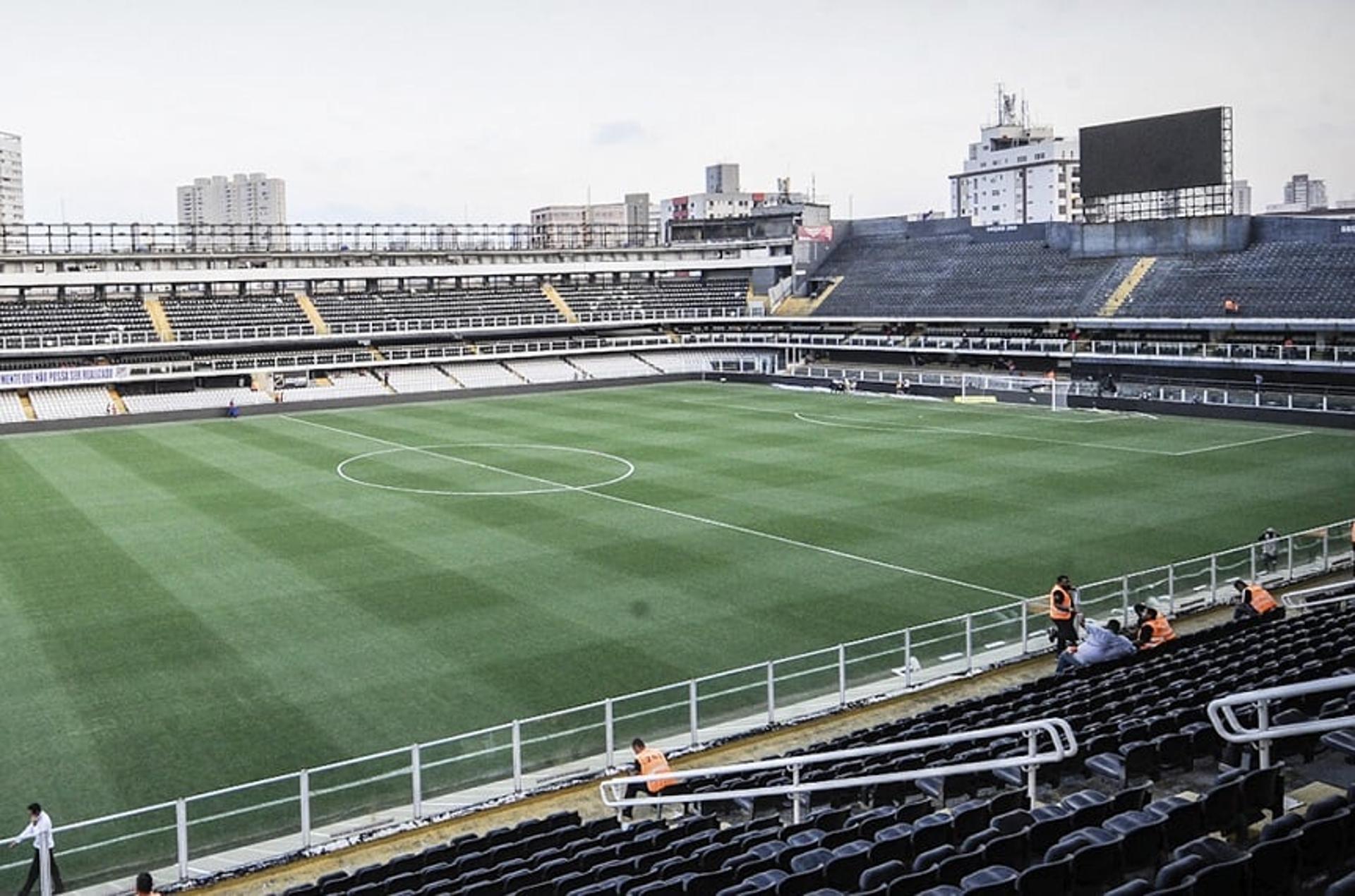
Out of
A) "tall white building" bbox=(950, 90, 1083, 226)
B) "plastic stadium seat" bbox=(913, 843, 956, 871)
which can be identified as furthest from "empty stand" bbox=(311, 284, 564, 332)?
"tall white building" bbox=(950, 90, 1083, 226)

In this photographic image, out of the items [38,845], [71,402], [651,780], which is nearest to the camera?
[38,845]

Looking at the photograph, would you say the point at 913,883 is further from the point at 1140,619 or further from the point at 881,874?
the point at 1140,619

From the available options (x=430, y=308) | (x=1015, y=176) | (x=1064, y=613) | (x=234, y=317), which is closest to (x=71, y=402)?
(x=234, y=317)

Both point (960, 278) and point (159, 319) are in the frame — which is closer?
point (159, 319)

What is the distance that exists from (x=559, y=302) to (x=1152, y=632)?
70046 mm

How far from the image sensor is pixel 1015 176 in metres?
172

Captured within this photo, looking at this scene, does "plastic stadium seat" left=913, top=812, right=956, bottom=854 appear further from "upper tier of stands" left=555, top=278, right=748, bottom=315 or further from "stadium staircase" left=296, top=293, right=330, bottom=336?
"upper tier of stands" left=555, top=278, right=748, bottom=315

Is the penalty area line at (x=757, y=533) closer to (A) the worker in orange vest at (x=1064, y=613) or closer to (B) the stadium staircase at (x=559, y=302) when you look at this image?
(A) the worker in orange vest at (x=1064, y=613)

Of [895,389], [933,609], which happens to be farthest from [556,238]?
[933,609]

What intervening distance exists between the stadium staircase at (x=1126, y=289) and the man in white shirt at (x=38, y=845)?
59.5 m

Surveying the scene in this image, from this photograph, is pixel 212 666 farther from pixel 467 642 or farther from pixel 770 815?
pixel 770 815

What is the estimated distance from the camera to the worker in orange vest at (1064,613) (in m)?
18.7

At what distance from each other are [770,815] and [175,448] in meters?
42.2

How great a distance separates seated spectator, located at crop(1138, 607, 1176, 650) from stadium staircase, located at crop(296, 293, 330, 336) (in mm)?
62577
